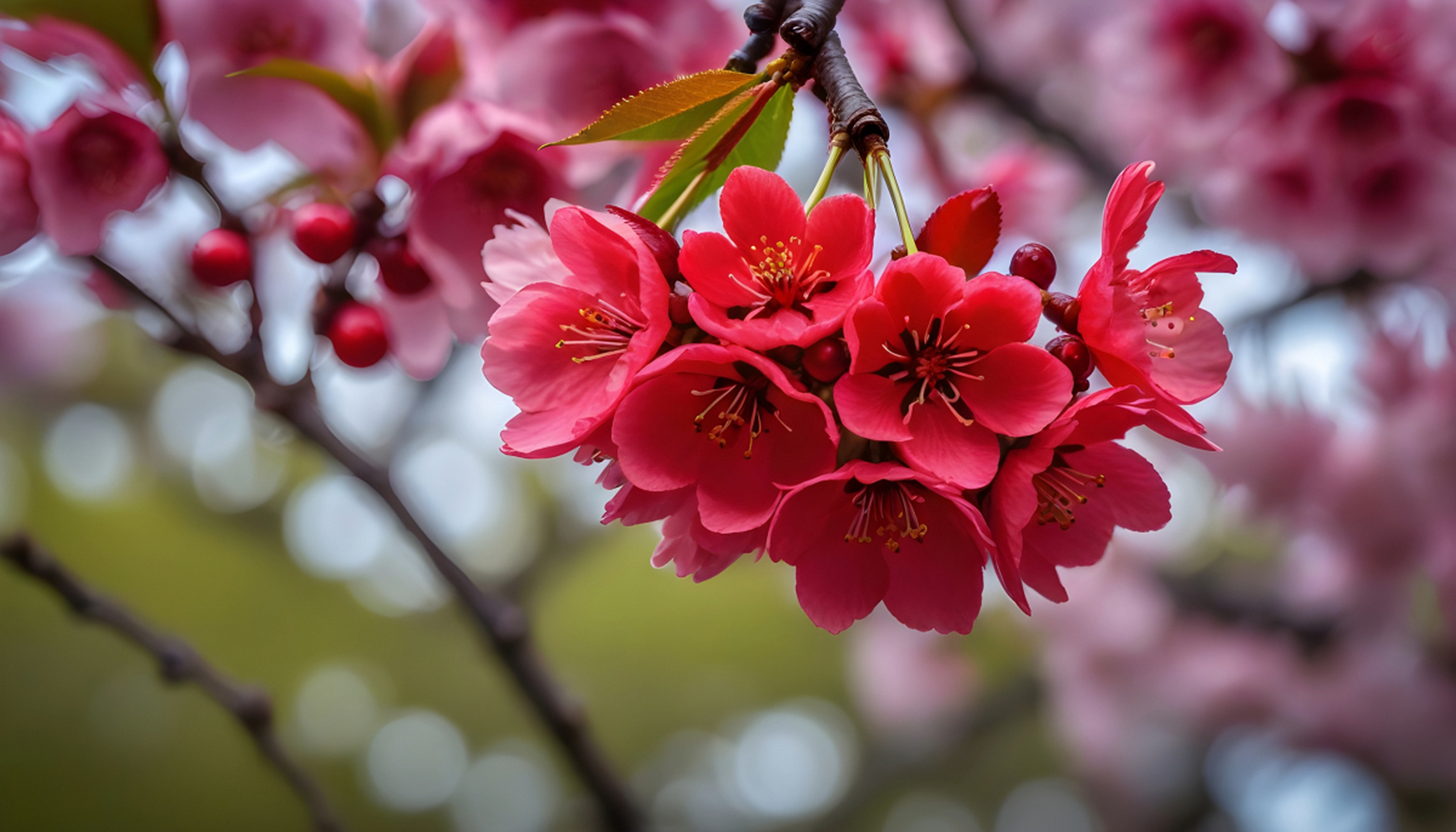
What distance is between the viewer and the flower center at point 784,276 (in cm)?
39

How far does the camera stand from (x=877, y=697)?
290 cm

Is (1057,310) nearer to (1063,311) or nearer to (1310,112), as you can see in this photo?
(1063,311)

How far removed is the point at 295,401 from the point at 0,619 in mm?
2496

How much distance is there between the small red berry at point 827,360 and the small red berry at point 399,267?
37cm

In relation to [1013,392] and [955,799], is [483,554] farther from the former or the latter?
[1013,392]

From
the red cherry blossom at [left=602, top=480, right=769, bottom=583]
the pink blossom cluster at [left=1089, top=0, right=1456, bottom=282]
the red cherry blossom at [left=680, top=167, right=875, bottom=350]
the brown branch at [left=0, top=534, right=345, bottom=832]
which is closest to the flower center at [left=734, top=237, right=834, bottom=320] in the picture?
the red cherry blossom at [left=680, top=167, right=875, bottom=350]

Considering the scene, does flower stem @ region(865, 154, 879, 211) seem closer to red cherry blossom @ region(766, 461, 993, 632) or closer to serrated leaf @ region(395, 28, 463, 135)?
red cherry blossom @ region(766, 461, 993, 632)

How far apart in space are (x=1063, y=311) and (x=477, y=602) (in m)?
0.56

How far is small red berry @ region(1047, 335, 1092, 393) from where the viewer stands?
377 mm

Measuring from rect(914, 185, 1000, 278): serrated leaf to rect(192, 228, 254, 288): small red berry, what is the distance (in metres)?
0.50

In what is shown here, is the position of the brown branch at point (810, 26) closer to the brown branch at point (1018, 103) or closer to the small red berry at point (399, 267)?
the small red berry at point (399, 267)

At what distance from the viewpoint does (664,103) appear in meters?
0.40

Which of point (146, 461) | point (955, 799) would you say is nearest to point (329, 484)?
point (146, 461)

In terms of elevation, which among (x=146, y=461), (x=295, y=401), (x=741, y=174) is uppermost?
(x=741, y=174)
